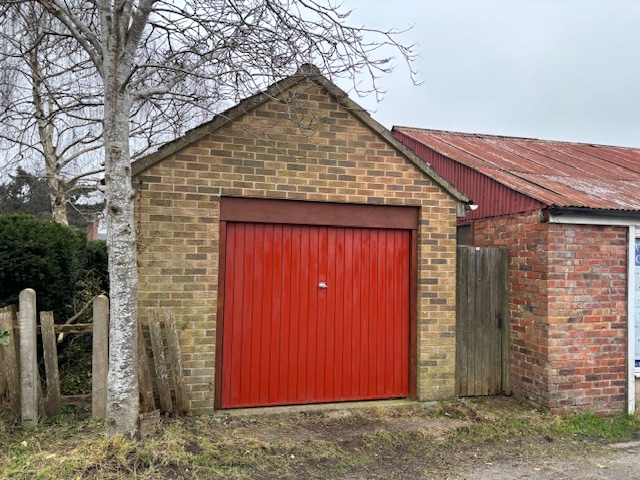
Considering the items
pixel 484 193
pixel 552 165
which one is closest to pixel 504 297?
pixel 484 193

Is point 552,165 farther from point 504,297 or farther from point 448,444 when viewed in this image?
point 448,444

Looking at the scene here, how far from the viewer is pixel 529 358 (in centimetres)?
634

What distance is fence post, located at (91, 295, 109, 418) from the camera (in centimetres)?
503

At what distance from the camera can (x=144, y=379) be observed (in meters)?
5.17

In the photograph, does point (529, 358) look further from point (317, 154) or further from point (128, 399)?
point (128, 399)

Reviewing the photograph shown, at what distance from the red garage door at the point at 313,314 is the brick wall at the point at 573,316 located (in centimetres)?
155

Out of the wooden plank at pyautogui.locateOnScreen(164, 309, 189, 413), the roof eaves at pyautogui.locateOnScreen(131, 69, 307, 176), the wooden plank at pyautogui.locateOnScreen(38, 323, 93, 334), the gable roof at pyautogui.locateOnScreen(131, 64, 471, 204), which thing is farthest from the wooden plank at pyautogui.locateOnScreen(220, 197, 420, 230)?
the wooden plank at pyautogui.locateOnScreen(38, 323, 93, 334)

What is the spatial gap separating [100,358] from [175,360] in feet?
2.40

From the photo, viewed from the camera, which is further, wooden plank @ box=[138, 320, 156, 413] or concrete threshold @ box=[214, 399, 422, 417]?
concrete threshold @ box=[214, 399, 422, 417]

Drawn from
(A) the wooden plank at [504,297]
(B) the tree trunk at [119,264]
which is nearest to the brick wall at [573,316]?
(A) the wooden plank at [504,297]

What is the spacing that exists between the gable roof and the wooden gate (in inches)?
35.6

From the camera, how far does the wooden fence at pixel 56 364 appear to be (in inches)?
192

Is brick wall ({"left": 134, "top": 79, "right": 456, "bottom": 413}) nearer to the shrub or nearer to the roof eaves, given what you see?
the roof eaves

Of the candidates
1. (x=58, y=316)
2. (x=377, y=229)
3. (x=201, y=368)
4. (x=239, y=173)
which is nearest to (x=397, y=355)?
(x=377, y=229)
